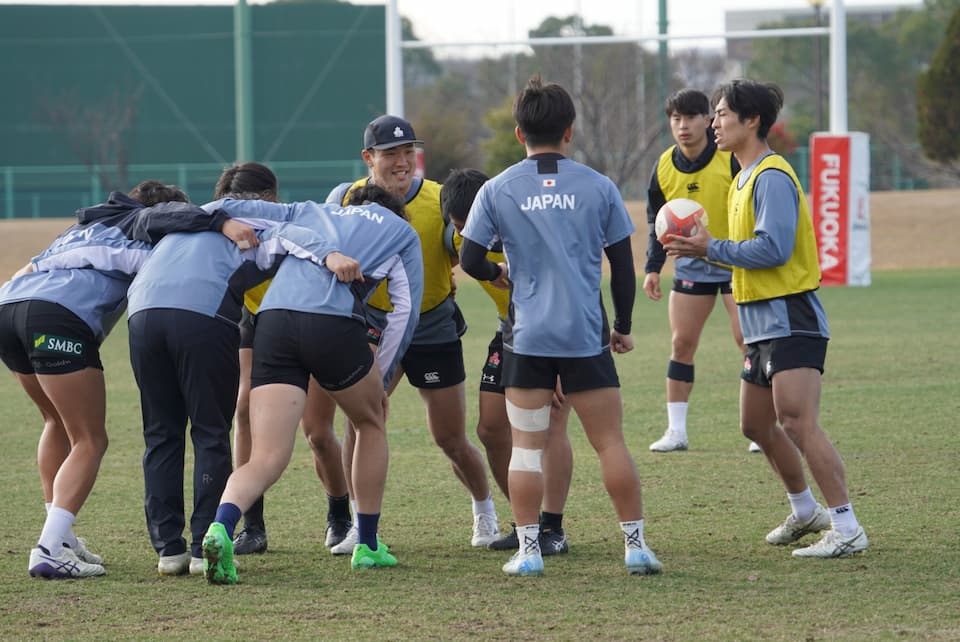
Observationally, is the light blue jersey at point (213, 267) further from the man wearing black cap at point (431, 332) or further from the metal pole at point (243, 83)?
the metal pole at point (243, 83)

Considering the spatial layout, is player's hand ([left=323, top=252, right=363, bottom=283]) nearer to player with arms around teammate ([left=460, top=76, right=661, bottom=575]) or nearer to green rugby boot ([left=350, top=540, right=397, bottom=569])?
player with arms around teammate ([left=460, top=76, right=661, bottom=575])

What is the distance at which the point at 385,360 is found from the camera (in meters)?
5.76

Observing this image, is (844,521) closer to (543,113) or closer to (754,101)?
(754,101)

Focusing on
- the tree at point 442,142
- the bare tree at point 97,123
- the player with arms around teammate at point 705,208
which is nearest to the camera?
the player with arms around teammate at point 705,208

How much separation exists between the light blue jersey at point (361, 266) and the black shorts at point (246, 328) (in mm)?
638

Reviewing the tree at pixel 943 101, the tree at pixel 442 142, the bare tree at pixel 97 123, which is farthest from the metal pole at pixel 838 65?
the bare tree at pixel 97 123

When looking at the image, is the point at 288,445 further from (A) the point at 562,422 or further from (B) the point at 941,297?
(B) the point at 941,297

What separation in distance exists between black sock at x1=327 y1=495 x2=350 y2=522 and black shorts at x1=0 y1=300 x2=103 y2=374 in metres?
1.28

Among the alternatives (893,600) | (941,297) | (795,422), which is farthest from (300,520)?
(941,297)

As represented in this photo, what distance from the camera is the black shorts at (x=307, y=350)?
17.8ft

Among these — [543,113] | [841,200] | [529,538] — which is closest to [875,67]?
[841,200]

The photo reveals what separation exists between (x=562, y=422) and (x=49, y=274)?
2299mm

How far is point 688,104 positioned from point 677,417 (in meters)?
1.98

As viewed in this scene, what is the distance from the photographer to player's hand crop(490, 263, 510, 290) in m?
5.89
